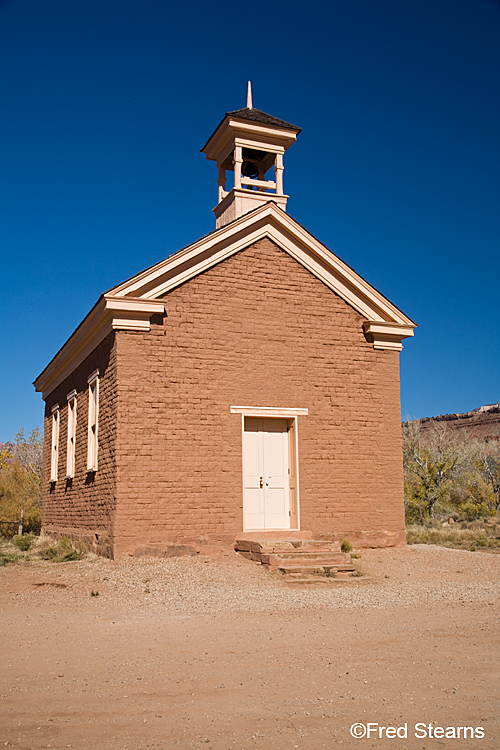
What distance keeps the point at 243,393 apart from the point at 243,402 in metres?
0.20

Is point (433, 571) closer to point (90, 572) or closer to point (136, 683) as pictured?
point (90, 572)

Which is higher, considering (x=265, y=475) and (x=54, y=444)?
(x=54, y=444)

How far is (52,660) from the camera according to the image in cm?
670

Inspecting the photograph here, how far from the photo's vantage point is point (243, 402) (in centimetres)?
1486

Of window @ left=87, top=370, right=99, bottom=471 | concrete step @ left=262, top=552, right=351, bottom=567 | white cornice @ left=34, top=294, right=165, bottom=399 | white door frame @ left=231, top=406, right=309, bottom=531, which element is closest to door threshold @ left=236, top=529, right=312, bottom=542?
white door frame @ left=231, top=406, right=309, bottom=531

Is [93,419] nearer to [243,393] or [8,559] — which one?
[8,559]

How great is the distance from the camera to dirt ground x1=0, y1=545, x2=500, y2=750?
4.71 metres

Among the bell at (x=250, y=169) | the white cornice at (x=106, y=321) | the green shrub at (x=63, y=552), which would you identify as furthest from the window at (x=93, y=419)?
the bell at (x=250, y=169)

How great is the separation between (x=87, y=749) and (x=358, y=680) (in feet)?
8.18

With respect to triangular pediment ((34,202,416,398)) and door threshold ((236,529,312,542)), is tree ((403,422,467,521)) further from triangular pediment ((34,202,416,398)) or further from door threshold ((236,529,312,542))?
door threshold ((236,529,312,542))

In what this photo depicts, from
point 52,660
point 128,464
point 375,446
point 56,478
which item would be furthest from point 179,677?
point 56,478

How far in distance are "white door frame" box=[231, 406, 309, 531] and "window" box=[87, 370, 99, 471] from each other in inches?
133

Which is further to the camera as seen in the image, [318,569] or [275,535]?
[275,535]

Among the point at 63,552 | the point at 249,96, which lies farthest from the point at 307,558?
the point at 249,96
